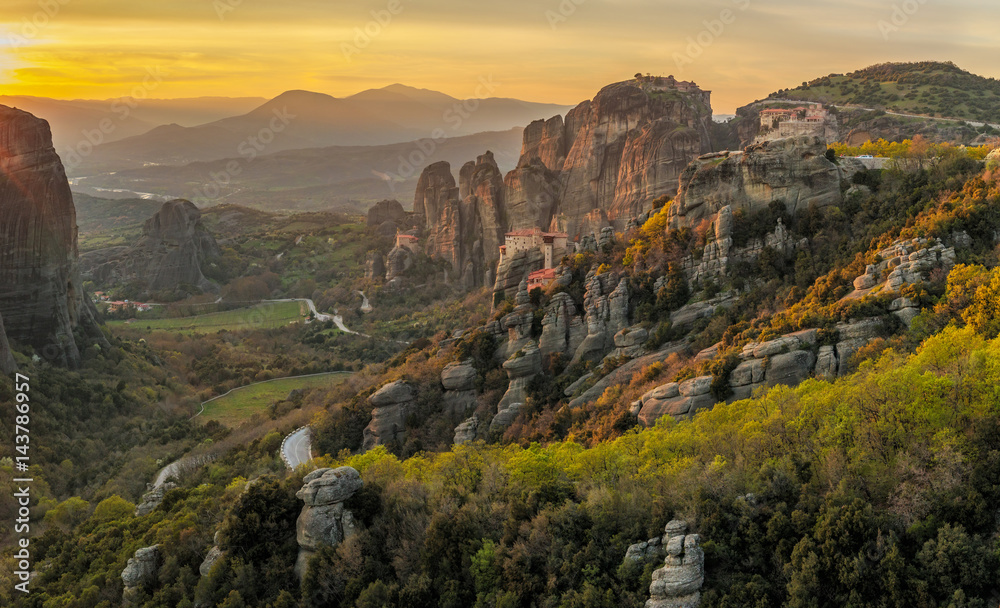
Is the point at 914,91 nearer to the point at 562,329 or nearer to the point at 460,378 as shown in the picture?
the point at 562,329

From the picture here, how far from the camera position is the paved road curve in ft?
165

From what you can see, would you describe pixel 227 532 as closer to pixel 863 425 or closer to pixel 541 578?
pixel 541 578

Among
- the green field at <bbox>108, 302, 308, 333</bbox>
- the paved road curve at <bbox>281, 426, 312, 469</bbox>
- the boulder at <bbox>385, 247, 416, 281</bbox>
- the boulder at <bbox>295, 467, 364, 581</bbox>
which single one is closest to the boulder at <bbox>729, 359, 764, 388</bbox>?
the boulder at <bbox>295, 467, 364, 581</bbox>

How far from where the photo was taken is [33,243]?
67.4 meters

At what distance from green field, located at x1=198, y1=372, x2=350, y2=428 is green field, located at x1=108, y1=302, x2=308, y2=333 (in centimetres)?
2764

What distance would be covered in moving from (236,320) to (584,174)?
54.8 meters

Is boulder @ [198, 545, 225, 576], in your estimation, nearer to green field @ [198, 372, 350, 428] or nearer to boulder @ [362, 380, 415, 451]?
boulder @ [362, 380, 415, 451]

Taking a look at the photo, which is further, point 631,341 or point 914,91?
point 914,91

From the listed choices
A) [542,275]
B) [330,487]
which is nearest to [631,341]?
[542,275]

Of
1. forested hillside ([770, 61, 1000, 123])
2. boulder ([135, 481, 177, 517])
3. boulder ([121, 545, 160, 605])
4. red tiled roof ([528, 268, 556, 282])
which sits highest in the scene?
forested hillside ([770, 61, 1000, 123])

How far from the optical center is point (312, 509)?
31828 mm

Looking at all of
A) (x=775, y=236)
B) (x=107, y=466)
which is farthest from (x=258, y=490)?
(x=775, y=236)

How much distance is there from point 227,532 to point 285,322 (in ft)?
276

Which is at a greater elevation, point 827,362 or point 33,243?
point 33,243
